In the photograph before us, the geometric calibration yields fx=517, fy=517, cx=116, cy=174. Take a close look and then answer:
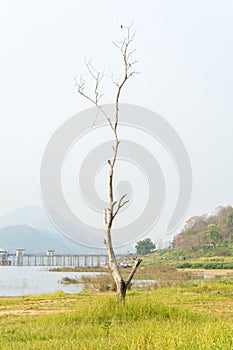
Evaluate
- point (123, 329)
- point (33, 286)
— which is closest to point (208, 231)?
point (33, 286)

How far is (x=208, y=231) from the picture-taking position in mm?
65188

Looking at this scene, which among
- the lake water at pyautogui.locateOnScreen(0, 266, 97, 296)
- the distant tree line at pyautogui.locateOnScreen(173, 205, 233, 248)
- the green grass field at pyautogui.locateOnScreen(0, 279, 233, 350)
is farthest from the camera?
the distant tree line at pyautogui.locateOnScreen(173, 205, 233, 248)

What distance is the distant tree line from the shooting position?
66275mm

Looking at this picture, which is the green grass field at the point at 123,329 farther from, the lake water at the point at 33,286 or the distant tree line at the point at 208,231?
the distant tree line at the point at 208,231

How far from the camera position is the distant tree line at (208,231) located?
66275 millimetres

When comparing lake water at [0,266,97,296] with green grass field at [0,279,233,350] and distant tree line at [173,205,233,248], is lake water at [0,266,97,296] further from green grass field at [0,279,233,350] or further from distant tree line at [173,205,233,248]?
distant tree line at [173,205,233,248]

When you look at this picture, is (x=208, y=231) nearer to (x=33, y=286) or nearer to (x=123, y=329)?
(x=33, y=286)

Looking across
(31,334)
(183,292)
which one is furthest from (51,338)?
(183,292)

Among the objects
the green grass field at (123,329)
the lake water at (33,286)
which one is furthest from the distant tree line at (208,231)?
the green grass field at (123,329)

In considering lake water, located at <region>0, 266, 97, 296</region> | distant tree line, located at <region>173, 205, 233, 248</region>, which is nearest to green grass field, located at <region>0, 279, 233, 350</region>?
lake water, located at <region>0, 266, 97, 296</region>

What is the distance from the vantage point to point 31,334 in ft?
26.5

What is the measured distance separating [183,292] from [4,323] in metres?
10.3

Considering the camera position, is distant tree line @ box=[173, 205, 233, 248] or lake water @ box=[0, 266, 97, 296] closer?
lake water @ box=[0, 266, 97, 296]

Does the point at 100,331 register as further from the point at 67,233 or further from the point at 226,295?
the point at 67,233
